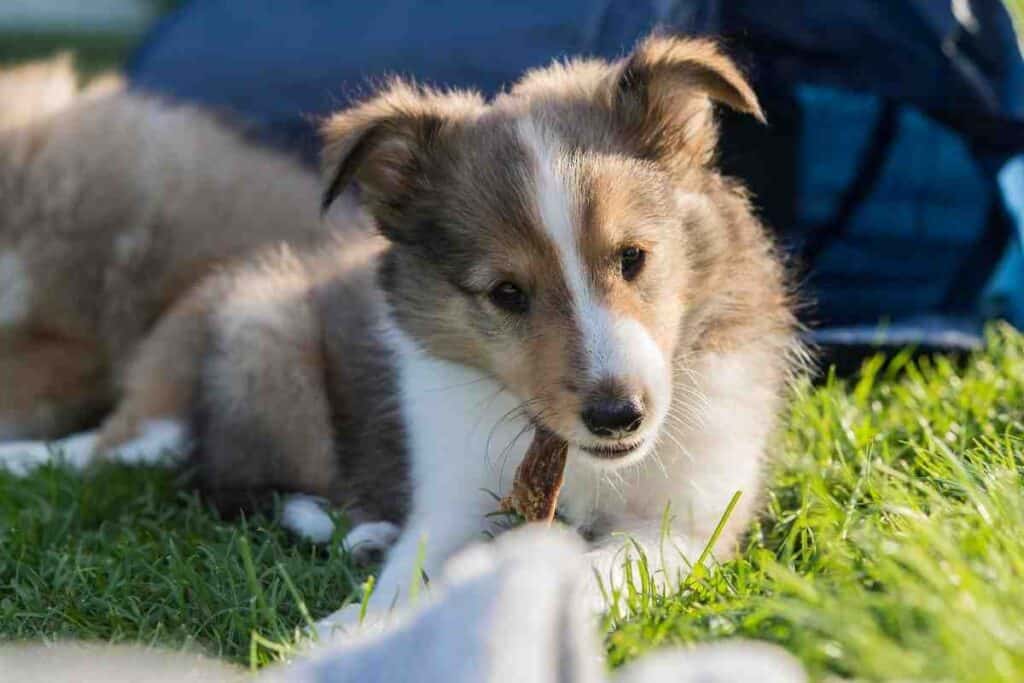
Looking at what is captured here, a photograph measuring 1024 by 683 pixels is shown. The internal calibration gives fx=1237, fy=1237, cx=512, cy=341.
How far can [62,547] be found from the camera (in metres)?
3.51

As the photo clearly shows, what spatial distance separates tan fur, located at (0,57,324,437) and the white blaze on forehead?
2117 mm

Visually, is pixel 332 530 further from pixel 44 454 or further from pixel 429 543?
pixel 44 454

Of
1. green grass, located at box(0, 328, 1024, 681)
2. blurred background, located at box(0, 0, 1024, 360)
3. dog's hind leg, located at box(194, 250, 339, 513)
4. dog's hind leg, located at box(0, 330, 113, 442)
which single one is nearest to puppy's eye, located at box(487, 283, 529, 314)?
green grass, located at box(0, 328, 1024, 681)

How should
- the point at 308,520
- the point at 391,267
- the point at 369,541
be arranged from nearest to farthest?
the point at 391,267 → the point at 369,541 → the point at 308,520

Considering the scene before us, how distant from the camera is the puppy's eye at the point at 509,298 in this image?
118 inches

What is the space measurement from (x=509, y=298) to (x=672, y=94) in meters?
0.73

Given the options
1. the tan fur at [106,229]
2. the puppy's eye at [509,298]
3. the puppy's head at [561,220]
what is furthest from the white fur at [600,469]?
the tan fur at [106,229]

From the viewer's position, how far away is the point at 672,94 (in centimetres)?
325

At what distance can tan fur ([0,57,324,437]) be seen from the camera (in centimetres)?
503

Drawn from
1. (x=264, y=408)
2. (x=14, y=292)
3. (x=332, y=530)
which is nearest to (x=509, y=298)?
(x=332, y=530)

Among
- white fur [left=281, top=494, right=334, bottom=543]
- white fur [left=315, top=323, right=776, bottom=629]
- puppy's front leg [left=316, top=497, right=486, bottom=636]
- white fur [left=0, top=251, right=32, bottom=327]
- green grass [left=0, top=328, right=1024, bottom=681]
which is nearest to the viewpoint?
green grass [left=0, top=328, right=1024, bottom=681]

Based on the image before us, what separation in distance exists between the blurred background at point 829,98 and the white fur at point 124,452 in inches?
54.4

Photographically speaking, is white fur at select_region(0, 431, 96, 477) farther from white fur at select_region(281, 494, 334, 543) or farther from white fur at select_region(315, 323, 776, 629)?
white fur at select_region(315, 323, 776, 629)

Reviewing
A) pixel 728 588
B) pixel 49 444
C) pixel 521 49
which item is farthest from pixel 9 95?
pixel 728 588
